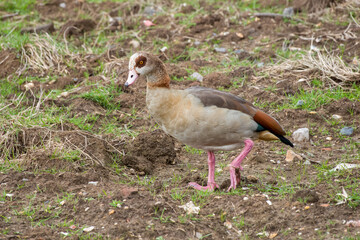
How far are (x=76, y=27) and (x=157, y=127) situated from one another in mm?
3800

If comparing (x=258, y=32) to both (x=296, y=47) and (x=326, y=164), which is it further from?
(x=326, y=164)

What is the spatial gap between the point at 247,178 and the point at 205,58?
3.42 m

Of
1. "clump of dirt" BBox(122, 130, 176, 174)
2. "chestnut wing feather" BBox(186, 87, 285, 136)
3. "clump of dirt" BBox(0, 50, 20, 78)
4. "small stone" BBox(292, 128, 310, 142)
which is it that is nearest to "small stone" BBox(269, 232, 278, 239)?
"chestnut wing feather" BBox(186, 87, 285, 136)

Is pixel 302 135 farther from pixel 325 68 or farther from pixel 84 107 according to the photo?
pixel 84 107

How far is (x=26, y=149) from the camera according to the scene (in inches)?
221

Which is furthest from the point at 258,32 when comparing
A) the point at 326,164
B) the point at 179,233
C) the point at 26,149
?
the point at 179,233

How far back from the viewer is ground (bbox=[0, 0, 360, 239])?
4.39 m

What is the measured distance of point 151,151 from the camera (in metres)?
5.77

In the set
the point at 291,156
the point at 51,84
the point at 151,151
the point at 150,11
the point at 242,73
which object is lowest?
the point at 291,156

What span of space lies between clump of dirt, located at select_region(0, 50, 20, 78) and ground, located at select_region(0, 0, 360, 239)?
15 millimetres

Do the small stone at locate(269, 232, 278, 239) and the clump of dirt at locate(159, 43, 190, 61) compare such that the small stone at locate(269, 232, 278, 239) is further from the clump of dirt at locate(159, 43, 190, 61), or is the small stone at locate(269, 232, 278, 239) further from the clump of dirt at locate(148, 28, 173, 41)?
the clump of dirt at locate(148, 28, 173, 41)

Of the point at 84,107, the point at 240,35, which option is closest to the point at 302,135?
the point at 84,107

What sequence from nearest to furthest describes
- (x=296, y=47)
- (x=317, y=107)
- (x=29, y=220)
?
(x=29, y=220)
(x=317, y=107)
(x=296, y=47)

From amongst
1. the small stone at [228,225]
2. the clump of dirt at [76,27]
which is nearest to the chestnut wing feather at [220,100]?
the small stone at [228,225]
